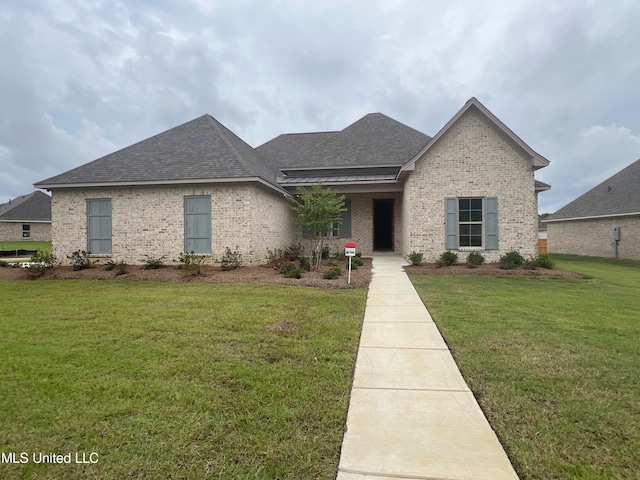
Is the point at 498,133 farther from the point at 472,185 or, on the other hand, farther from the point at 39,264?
the point at 39,264

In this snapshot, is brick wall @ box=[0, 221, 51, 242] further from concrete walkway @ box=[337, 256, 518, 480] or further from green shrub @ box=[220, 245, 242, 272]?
concrete walkway @ box=[337, 256, 518, 480]

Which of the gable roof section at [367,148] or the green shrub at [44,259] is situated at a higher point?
the gable roof section at [367,148]

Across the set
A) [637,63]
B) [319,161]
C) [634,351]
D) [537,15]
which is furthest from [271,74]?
[634,351]

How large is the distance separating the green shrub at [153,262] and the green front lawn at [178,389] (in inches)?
219

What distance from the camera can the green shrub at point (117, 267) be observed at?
36.3 ft

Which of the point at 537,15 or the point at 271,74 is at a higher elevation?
the point at 271,74

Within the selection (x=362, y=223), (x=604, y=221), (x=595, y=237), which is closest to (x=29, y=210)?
(x=362, y=223)

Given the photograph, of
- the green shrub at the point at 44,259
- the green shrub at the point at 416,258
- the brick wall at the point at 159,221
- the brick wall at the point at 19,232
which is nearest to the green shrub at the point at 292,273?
the brick wall at the point at 159,221

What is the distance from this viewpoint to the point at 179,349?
14.4 ft

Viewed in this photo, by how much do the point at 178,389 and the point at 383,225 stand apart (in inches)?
696

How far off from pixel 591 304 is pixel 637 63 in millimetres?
15658

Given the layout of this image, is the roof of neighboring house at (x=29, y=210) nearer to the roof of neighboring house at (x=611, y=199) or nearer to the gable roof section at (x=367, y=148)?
the gable roof section at (x=367, y=148)

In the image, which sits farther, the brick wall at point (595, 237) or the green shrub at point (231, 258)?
the brick wall at point (595, 237)

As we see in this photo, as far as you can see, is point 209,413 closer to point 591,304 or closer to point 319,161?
point 591,304
